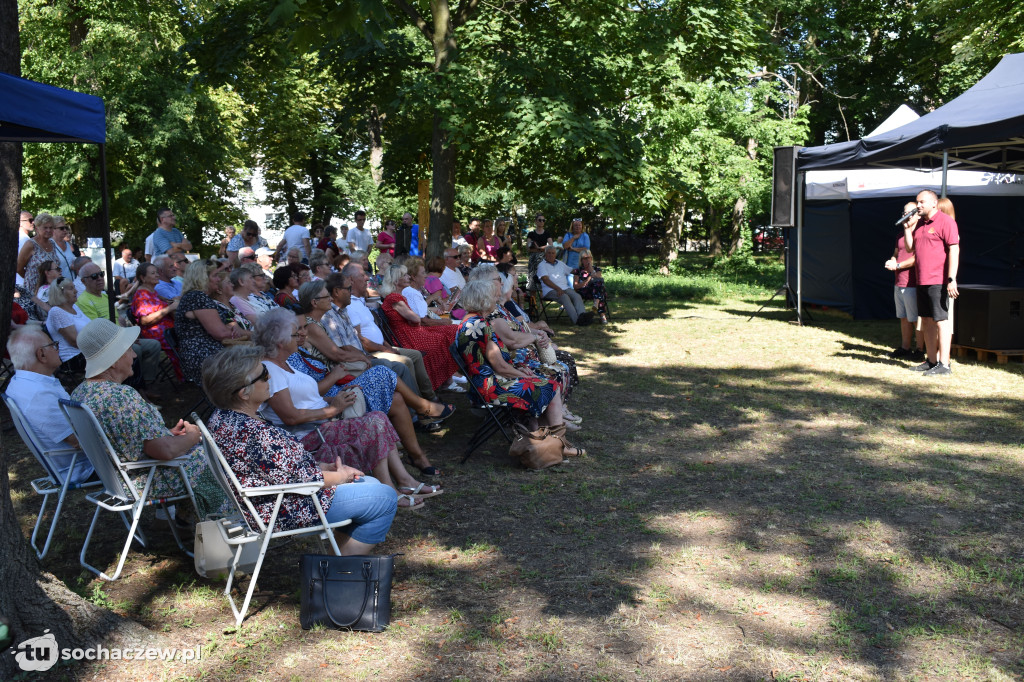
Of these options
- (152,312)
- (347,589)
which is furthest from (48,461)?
(152,312)

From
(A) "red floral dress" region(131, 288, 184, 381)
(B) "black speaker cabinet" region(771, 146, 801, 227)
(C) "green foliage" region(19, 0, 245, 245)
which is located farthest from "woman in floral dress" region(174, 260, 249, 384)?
(C) "green foliage" region(19, 0, 245, 245)

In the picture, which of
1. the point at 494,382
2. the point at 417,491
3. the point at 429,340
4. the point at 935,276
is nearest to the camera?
the point at 417,491

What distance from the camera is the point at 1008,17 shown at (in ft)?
56.9

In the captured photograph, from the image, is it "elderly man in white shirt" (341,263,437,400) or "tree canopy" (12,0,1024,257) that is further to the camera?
"tree canopy" (12,0,1024,257)

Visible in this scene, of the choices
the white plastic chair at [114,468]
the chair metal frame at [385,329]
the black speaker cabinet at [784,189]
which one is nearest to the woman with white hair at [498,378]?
the chair metal frame at [385,329]

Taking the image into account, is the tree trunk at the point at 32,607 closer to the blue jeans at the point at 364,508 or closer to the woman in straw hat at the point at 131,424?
the woman in straw hat at the point at 131,424

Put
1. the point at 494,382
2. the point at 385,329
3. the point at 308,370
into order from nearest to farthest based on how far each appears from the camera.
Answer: the point at 308,370, the point at 494,382, the point at 385,329

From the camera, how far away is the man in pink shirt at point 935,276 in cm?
896

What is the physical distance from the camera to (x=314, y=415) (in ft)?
14.6

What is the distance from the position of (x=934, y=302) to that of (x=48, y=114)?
27.1 feet

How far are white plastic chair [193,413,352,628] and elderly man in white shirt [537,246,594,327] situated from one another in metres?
9.87

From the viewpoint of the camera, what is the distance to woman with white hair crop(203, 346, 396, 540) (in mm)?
3506

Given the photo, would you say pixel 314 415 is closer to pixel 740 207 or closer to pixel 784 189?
pixel 784 189

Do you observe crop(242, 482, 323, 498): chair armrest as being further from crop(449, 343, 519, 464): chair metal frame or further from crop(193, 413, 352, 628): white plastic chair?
crop(449, 343, 519, 464): chair metal frame
